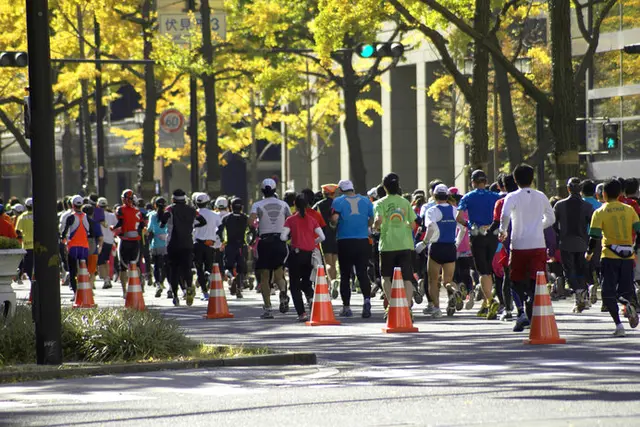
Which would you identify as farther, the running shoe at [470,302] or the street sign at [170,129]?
the street sign at [170,129]

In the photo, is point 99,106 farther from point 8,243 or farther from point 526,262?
point 526,262

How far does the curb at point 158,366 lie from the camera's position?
1356 centimetres

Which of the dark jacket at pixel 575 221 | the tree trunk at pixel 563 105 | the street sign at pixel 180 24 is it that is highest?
the street sign at pixel 180 24

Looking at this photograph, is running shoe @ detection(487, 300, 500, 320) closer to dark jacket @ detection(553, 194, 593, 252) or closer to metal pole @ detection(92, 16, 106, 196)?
dark jacket @ detection(553, 194, 593, 252)

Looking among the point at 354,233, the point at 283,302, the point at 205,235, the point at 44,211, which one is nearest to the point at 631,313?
the point at 354,233

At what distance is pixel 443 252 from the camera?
20938 millimetres

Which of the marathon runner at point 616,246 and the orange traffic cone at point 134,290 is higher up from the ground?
the marathon runner at point 616,246

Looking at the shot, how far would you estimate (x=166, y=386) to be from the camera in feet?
41.9

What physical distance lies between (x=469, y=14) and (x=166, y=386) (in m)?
18.1

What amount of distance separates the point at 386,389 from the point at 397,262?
26.6ft

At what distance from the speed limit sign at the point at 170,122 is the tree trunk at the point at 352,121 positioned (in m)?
4.33

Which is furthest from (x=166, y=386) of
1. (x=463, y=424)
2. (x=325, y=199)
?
(x=325, y=199)

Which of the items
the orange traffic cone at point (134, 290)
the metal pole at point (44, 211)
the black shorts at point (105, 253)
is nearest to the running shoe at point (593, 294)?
Result: the orange traffic cone at point (134, 290)

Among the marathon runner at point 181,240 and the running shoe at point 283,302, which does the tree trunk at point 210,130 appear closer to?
the marathon runner at point 181,240
